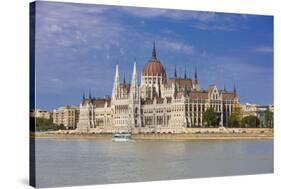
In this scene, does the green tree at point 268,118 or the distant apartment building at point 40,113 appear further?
the green tree at point 268,118

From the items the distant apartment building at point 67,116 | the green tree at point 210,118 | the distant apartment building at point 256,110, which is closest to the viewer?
the distant apartment building at point 67,116

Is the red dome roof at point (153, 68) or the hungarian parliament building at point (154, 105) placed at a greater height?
the red dome roof at point (153, 68)

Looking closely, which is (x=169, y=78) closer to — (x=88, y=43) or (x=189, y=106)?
(x=189, y=106)

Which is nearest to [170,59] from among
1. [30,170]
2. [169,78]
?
[169,78]

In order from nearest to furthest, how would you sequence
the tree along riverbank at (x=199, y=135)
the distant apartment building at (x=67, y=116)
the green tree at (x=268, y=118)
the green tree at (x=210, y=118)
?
the distant apartment building at (x=67, y=116), the tree along riverbank at (x=199, y=135), the green tree at (x=210, y=118), the green tree at (x=268, y=118)

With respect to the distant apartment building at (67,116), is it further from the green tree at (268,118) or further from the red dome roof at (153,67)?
the green tree at (268,118)

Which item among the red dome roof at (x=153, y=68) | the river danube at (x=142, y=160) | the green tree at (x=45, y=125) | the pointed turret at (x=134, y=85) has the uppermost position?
the red dome roof at (x=153, y=68)

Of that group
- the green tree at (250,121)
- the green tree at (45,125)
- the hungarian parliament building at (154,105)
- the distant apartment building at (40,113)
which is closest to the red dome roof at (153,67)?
the hungarian parliament building at (154,105)

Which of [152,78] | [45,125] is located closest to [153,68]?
[152,78]
